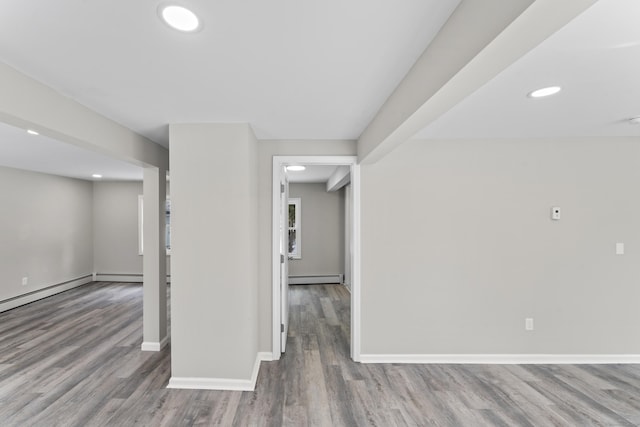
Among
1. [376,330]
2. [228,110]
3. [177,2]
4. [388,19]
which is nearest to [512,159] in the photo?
[376,330]

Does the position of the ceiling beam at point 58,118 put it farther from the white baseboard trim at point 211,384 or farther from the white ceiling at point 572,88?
the white ceiling at point 572,88

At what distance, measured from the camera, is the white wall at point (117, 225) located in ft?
21.6

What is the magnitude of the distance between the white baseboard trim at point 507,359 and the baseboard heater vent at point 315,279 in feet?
12.3

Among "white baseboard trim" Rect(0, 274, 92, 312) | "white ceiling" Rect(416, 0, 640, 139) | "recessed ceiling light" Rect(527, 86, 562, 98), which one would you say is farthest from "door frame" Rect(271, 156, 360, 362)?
"white baseboard trim" Rect(0, 274, 92, 312)

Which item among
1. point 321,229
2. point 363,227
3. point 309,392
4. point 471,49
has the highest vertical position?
point 471,49

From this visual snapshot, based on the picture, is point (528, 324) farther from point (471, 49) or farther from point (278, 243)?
point (471, 49)

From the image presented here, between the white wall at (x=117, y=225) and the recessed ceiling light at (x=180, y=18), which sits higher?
the recessed ceiling light at (x=180, y=18)

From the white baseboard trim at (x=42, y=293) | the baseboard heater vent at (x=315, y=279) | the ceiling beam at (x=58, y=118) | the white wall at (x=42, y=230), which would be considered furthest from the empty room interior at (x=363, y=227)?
the baseboard heater vent at (x=315, y=279)

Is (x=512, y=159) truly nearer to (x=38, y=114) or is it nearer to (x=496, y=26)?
(x=496, y=26)

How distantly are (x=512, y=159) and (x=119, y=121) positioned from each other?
3627mm

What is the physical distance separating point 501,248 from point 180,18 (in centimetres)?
316

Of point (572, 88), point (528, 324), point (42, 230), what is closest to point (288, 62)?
point (572, 88)

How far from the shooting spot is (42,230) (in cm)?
540

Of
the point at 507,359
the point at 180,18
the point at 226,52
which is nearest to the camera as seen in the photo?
the point at 180,18
